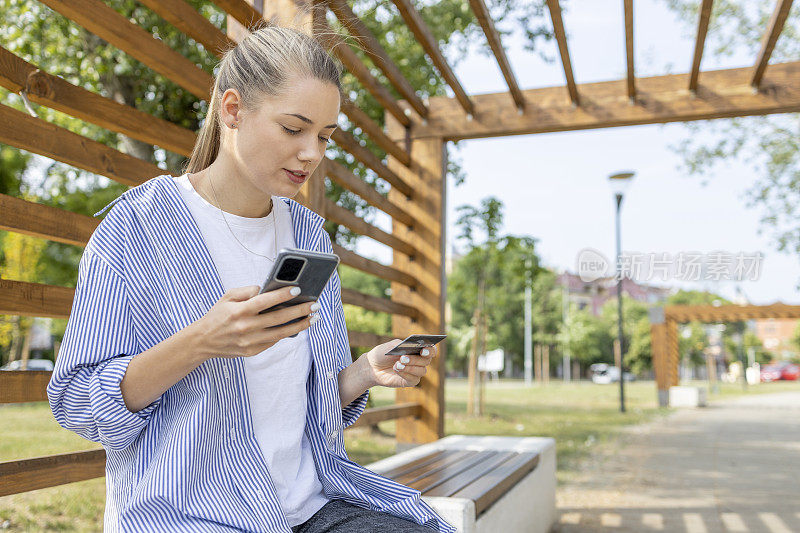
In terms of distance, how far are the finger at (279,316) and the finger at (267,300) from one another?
0.08 feet

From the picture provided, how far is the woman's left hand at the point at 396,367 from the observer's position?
188 centimetres

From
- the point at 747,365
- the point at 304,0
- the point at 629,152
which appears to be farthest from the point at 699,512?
the point at 747,365

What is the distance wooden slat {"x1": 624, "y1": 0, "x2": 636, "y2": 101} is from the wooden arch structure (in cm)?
1553

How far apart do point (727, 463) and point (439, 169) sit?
17.3 ft

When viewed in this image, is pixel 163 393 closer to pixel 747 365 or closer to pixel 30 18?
pixel 30 18

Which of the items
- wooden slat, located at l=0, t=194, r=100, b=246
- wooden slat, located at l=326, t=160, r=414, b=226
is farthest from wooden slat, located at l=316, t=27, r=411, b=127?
wooden slat, located at l=0, t=194, r=100, b=246

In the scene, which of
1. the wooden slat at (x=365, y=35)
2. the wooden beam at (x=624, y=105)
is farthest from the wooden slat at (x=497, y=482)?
the wooden beam at (x=624, y=105)

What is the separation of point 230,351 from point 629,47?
13.1 ft

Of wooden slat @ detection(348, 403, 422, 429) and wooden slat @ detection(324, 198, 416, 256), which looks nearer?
wooden slat @ detection(324, 198, 416, 256)

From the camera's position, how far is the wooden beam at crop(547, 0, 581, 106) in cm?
403

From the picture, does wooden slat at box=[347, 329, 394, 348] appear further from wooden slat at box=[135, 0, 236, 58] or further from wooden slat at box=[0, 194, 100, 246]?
wooden slat at box=[0, 194, 100, 246]

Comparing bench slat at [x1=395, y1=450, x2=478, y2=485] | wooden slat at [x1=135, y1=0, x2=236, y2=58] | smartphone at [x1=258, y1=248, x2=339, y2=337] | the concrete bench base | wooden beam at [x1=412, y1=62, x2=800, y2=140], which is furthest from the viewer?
wooden beam at [x1=412, y1=62, x2=800, y2=140]

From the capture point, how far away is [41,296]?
Result: 2137mm

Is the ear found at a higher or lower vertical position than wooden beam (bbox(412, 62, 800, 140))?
lower
